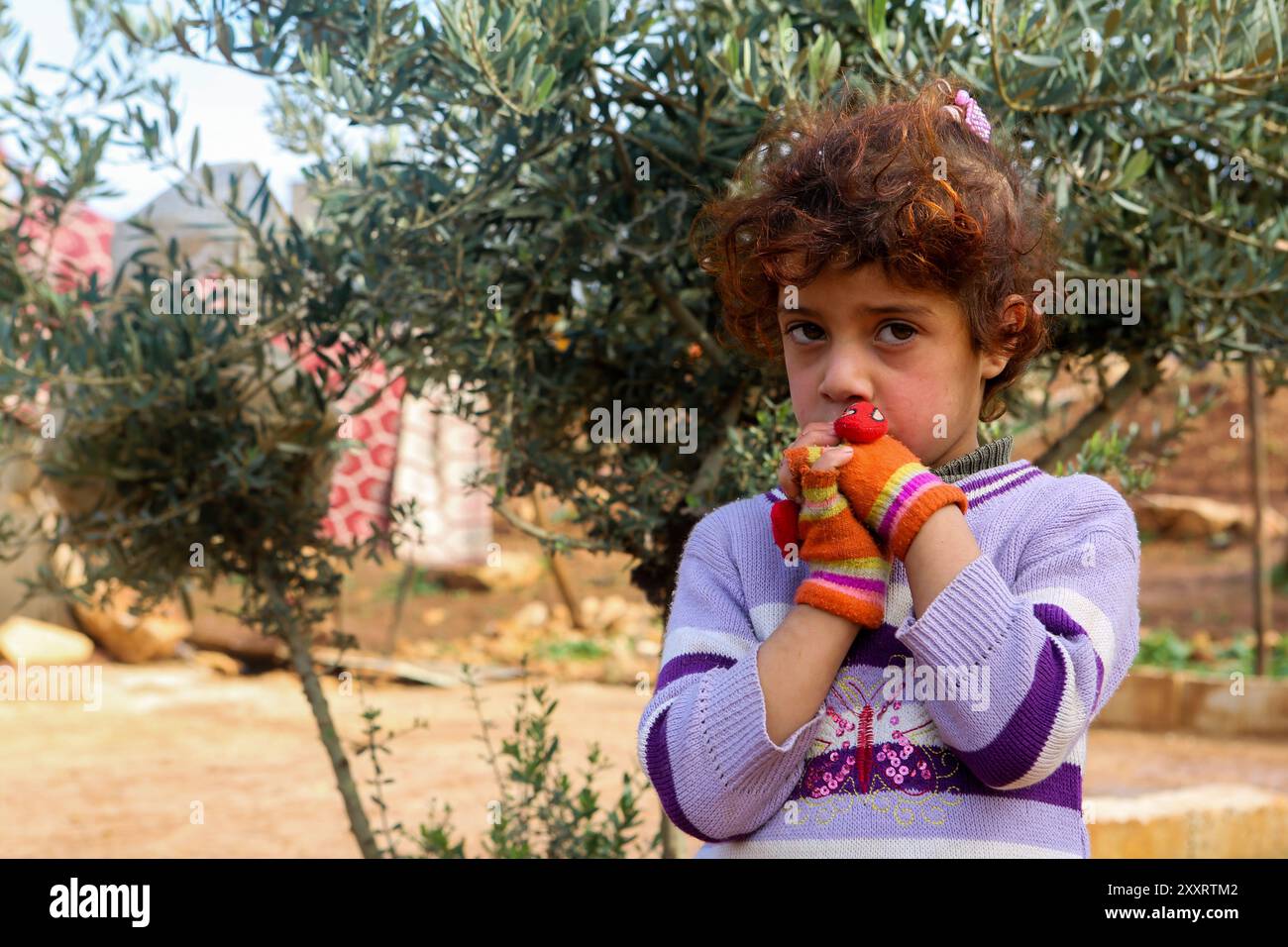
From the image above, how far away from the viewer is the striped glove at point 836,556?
131 cm

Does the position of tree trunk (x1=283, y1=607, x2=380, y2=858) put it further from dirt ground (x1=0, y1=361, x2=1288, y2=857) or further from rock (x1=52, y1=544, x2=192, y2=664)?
rock (x1=52, y1=544, x2=192, y2=664)

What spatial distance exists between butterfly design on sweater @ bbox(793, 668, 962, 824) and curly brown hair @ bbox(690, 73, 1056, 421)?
44 centimetres

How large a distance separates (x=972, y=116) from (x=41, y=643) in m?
9.32

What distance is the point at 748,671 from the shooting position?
1.32 meters

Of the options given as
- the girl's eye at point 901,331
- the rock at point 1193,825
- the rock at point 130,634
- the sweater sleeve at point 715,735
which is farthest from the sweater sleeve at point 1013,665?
the rock at point 130,634

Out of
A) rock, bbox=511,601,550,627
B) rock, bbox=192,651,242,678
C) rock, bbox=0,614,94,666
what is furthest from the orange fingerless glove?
rock, bbox=511,601,550,627

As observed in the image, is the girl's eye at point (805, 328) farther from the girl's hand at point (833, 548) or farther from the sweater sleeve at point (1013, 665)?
the sweater sleeve at point (1013, 665)

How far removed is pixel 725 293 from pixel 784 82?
506 millimetres

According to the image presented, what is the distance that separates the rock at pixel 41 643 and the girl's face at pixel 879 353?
8.80m

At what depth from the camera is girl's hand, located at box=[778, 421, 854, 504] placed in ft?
4.38

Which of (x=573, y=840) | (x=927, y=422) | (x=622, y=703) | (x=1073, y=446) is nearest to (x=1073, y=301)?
(x=1073, y=446)

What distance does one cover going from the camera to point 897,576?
1.44 metres

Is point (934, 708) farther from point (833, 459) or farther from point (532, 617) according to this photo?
point (532, 617)

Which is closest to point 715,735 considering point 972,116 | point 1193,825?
point 972,116
